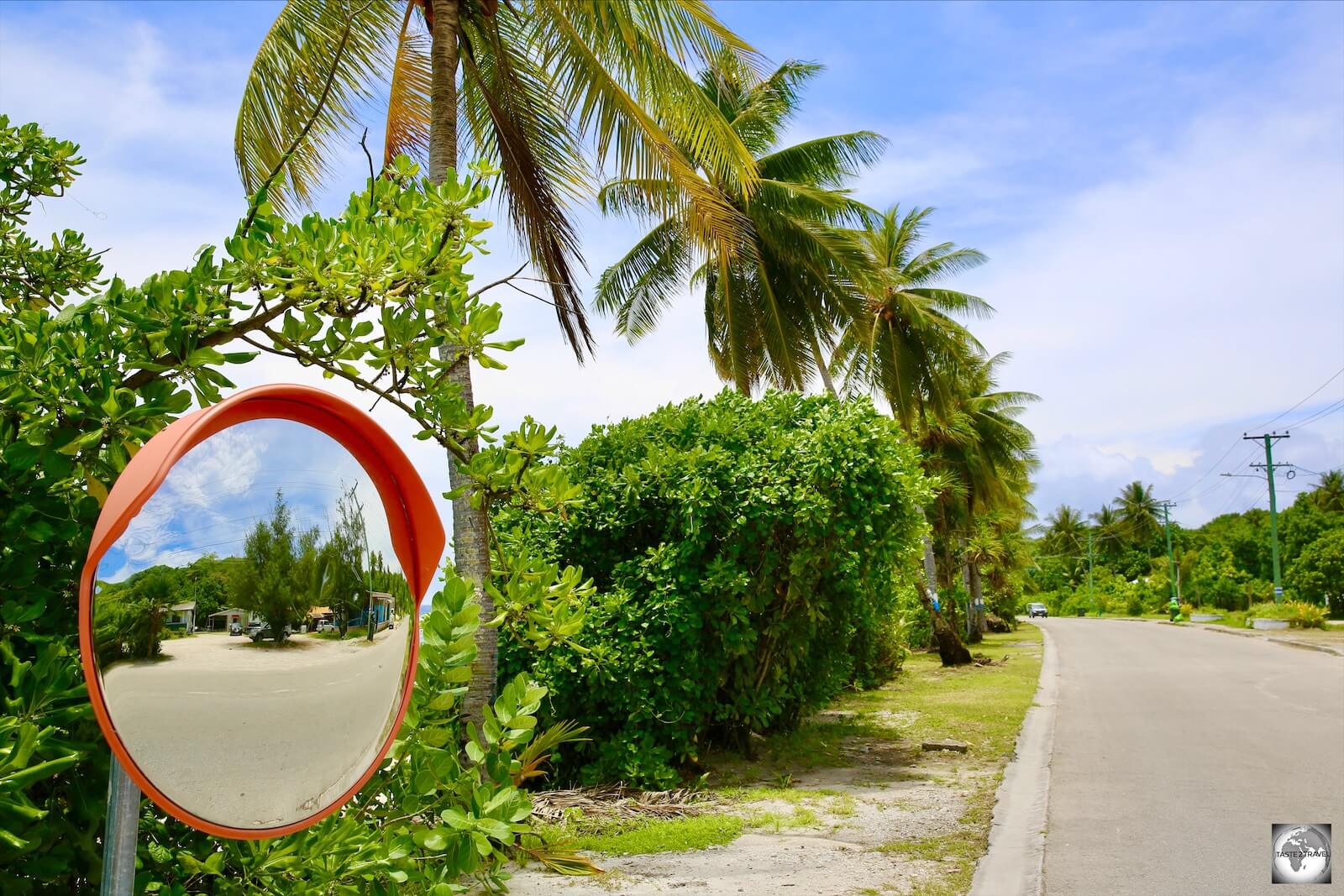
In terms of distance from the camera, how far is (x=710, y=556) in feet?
27.0

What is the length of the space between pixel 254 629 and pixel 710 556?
257 inches

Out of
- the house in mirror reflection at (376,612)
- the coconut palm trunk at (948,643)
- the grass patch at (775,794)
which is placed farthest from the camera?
the coconut palm trunk at (948,643)

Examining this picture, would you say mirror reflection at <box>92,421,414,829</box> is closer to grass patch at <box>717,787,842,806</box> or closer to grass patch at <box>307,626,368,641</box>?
grass patch at <box>307,626,368,641</box>

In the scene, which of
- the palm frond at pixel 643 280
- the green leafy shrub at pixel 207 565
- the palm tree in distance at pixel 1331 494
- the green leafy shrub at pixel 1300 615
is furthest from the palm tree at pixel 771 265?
the palm tree in distance at pixel 1331 494

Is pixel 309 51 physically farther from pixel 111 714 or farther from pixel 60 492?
pixel 111 714

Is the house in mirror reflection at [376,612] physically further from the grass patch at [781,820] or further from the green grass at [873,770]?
the grass patch at [781,820]

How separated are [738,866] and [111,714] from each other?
15.6 ft

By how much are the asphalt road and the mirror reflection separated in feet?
15.7

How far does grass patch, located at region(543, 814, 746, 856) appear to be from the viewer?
6086 mm

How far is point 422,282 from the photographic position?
96.7 inches

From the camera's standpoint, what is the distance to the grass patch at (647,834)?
6086mm

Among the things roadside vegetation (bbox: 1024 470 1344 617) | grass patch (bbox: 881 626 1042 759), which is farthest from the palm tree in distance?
grass patch (bbox: 881 626 1042 759)

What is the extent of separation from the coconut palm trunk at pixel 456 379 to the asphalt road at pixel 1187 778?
383 cm

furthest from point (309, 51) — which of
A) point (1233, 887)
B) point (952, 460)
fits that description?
point (952, 460)
